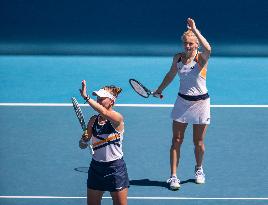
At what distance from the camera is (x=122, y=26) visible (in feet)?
67.7

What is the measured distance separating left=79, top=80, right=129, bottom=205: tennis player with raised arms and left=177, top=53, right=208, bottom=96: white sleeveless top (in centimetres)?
191

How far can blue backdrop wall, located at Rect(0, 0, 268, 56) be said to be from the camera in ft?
67.5

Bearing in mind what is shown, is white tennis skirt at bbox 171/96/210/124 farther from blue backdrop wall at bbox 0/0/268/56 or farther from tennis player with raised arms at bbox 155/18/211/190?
blue backdrop wall at bbox 0/0/268/56

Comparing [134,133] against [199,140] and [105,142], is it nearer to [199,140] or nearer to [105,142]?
[199,140]

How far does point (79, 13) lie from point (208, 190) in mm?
9539

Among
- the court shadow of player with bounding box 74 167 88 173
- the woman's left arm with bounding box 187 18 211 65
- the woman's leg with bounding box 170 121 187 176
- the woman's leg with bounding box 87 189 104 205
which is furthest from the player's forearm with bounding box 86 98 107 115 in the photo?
the court shadow of player with bounding box 74 167 88 173

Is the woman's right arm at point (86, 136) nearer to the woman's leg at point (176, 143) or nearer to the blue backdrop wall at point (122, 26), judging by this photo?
the woman's leg at point (176, 143)

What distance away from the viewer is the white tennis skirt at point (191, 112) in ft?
39.1

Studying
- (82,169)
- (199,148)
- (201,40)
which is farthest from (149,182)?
(201,40)

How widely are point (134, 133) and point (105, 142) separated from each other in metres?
4.34

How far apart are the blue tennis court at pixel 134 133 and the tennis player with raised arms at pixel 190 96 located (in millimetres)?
427

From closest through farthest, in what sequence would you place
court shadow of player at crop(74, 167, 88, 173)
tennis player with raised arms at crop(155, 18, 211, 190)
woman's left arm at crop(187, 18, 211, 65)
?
woman's left arm at crop(187, 18, 211, 65) < tennis player with raised arms at crop(155, 18, 211, 190) < court shadow of player at crop(74, 167, 88, 173)

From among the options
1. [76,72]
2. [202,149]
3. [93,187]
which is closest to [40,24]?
[76,72]

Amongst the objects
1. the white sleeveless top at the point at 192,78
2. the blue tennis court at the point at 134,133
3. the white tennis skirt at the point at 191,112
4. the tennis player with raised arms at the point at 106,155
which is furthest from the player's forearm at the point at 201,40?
the blue tennis court at the point at 134,133
